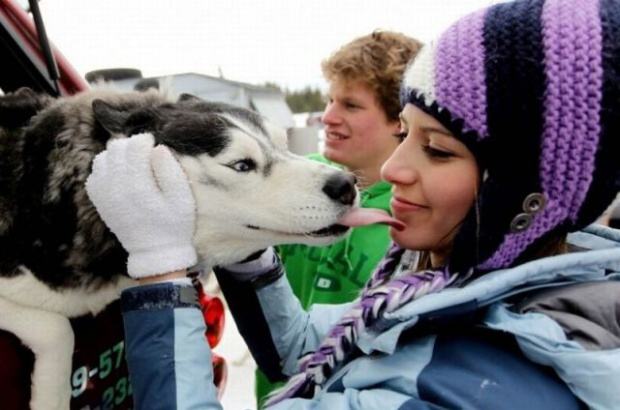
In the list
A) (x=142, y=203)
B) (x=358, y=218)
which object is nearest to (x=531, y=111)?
(x=358, y=218)

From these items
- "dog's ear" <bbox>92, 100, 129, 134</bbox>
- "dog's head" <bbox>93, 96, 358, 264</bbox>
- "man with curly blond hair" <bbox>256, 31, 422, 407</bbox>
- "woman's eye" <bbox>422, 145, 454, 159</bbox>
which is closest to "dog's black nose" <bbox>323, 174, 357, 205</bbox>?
"dog's head" <bbox>93, 96, 358, 264</bbox>

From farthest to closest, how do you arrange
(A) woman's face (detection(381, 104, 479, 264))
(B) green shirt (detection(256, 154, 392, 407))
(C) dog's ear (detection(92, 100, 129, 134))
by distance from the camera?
(B) green shirt (detection(256, 154, 392, 407)) < (C) dog's ear (detection(92, 100, 129, 134)) < (A) woman's face (detection(381, 104, 479, 264))

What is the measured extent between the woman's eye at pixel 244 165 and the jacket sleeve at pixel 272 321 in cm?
35

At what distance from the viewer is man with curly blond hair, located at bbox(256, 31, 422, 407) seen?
220 cm

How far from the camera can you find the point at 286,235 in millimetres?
1486

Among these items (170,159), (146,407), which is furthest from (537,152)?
(146,407)

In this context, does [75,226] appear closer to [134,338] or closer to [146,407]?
[134,338]

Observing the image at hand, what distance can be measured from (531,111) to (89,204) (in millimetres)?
1035

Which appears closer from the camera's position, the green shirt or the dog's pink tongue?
the dog's pink tongue

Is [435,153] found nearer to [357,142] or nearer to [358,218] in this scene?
[358,218]

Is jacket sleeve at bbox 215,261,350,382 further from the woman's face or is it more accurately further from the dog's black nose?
the woman's face

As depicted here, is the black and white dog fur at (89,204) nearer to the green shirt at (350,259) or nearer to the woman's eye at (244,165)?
the woman's eye at (244,165)

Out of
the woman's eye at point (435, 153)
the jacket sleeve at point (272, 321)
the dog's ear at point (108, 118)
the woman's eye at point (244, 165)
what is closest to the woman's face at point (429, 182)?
the woman's eye at point (435, 153)

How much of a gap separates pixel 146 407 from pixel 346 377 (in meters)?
0.43
